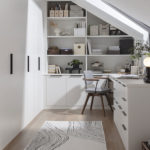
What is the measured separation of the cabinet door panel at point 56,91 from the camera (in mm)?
5195

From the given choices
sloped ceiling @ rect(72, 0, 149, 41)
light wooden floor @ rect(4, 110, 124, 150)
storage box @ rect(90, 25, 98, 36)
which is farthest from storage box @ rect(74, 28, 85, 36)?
light wooden floor @ rect(4, 110, 124, 150)

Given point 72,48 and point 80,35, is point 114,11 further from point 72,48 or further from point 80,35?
point 72,48

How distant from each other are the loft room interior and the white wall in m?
0.01

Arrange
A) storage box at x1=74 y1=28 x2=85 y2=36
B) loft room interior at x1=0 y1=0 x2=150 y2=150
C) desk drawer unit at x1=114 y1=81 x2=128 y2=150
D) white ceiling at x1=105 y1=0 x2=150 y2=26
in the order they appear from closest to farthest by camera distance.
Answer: desk drawer unit at x1=114 y1=81 x2=128 y2=150, loft room interior at x1=0 y1=0 x2=150 y2=150, white ceiling at x1=105 y1=0 x2=150 y2=26, storage box at x1=74 y1=28 x2=85 y2=36

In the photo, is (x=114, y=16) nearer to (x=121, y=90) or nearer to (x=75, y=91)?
(x=75, y=91)

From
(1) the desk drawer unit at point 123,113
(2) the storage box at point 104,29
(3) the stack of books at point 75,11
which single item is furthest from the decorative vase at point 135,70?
(3) the stack of books at point 75,11

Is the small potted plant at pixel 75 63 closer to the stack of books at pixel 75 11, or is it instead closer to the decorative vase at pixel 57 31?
the decorative vase at pixel 57 31

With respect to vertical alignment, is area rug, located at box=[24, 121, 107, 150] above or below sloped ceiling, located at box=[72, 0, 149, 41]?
below

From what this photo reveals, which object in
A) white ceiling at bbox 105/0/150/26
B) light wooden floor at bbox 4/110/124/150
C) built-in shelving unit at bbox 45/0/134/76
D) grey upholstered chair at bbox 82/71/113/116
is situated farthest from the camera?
built-in shelving unit at bbox 45/0/134/76

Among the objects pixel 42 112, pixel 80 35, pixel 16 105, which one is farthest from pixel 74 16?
pixel 16 105

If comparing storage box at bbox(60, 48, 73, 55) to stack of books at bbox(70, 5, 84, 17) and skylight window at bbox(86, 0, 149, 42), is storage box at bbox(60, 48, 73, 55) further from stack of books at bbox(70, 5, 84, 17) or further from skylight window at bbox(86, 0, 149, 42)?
skylight window at bbox(86, 0, 149, 42)

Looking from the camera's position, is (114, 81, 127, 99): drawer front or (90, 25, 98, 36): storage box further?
(90, 25, 98, 36): storage box

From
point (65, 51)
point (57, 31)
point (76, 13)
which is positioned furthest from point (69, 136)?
point (76, 13)

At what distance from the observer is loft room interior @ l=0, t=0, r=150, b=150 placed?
2.82m
